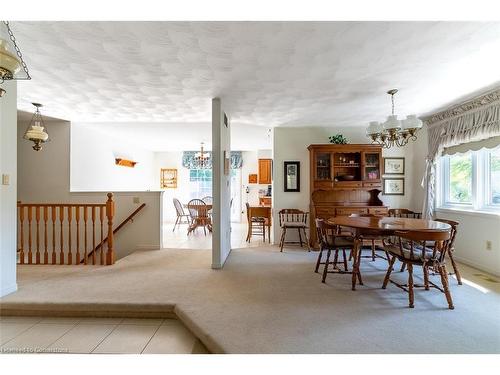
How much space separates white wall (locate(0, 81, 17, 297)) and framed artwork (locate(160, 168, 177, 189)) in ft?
18.3

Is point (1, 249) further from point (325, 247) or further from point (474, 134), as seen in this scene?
point (474, 134)

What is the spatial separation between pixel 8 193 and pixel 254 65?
2.83 m

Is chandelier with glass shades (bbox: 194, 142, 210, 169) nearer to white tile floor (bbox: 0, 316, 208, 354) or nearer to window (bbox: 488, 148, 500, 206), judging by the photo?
white tile floor (bbox: 0, 316, 208, 354)

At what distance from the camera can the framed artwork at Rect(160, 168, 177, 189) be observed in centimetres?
819

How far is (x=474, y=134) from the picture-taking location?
11.2ft

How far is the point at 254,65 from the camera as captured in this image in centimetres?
245

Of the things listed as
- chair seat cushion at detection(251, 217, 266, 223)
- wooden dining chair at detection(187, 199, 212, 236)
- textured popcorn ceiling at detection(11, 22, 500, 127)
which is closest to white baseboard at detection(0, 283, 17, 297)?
textured popcorn ceiling at detection(11, 22, 500, 127)

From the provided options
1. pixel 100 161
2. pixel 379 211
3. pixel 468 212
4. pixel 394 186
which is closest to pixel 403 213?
pixel 379 211

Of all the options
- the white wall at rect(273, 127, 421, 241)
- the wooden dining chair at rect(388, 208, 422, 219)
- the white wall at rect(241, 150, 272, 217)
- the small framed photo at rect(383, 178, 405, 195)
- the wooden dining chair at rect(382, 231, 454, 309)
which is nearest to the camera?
the wooden dining chair at rect(382, 231, 454, 309)

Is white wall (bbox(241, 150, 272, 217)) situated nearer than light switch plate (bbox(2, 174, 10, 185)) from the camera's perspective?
No

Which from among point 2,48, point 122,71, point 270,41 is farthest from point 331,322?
point 122,71

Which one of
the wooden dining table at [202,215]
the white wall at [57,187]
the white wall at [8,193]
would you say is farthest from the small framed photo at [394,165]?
the white wall at [8,193]

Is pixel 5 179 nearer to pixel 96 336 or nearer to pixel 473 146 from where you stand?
pixel 96 336
